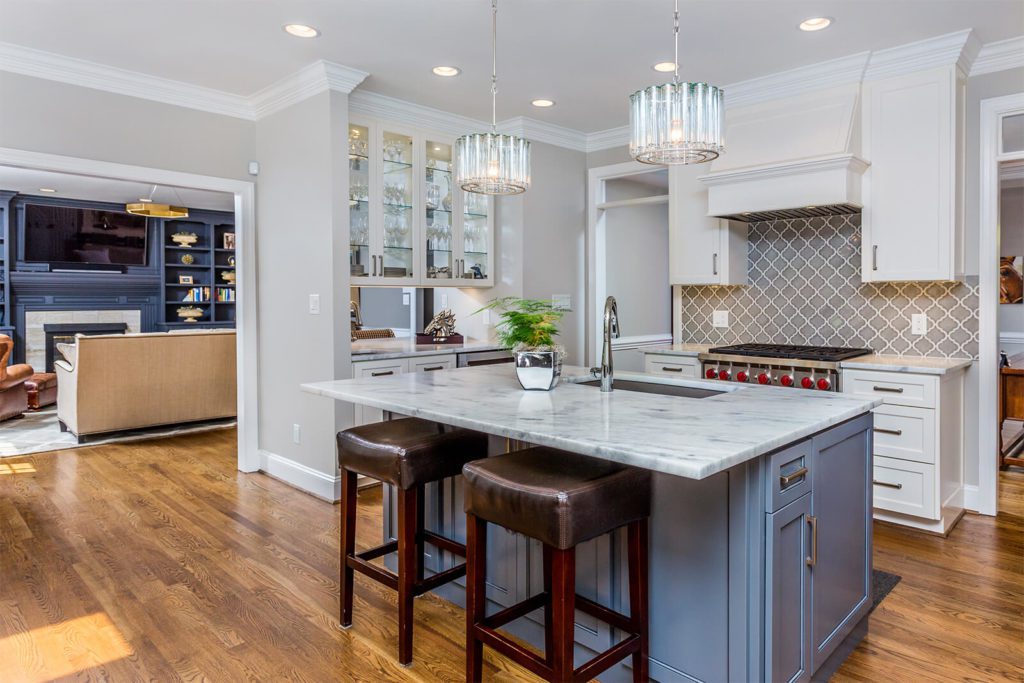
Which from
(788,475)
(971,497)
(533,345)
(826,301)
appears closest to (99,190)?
(533,345)

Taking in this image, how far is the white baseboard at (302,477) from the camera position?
3.99 m

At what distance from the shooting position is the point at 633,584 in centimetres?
189

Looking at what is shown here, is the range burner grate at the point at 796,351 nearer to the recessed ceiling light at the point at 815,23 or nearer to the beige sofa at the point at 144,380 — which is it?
the recessed ceiling light at the point at 815,23

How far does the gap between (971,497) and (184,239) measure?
9824 mm

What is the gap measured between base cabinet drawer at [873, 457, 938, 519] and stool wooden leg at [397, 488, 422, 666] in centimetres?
265

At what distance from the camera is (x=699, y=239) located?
14.6ft

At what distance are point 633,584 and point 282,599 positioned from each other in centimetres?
155

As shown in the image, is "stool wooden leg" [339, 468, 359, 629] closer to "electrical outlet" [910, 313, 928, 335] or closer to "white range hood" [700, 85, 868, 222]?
"white range hood" [700, 85, 868, 222]

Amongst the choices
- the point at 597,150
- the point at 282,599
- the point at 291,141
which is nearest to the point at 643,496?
the point at 282,599

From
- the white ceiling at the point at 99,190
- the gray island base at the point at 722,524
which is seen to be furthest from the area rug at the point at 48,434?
the gray island base at the point at 722,524

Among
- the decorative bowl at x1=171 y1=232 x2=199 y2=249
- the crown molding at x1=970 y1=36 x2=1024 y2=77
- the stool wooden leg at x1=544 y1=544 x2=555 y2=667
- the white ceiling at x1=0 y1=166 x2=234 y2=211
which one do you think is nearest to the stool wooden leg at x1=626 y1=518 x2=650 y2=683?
the stool wooden leg at x1=544 y1=544 x2=555 y2=667

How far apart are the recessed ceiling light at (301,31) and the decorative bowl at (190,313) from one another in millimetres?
7563

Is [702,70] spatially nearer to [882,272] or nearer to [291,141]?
[882,272]

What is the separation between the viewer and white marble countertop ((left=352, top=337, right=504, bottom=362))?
4.16 metres
